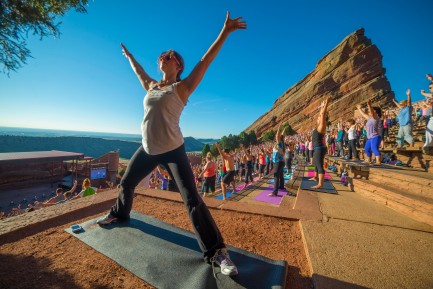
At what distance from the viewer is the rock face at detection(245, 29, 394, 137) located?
185ft

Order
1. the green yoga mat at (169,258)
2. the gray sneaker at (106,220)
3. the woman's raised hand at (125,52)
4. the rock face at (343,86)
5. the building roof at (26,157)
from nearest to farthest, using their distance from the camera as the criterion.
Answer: the green yoga mat at (169,258)
the gray sneaker at (106,220)
the woman's raised hand at (125,52)
the building roof at (26,157)
the rock face at (343,86)

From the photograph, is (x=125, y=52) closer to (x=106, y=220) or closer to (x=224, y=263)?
(x=106, y=220)

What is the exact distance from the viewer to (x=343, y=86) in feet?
209

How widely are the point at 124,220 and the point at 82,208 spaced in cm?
98

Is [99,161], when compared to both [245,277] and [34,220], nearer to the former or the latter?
[34,220]

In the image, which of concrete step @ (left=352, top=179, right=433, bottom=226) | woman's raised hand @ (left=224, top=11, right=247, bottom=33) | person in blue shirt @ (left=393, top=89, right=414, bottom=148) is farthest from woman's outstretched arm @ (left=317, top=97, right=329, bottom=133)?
woman's raised hand @ (left=224, top=11, right=247, bottom=33)

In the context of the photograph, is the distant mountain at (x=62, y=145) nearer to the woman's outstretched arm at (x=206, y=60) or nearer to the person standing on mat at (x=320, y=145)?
the person standing on mat at (x=320, y=145)

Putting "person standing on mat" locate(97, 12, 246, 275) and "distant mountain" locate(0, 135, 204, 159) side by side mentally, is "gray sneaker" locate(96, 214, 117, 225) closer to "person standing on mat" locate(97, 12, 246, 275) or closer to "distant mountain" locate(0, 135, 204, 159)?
"person standing on mat" locate(97, 12, 246, 275)

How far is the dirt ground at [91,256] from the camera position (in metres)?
1.54

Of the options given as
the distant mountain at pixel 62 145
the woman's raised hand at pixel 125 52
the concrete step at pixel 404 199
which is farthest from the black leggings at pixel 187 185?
the distant mountain at pixel 62 145

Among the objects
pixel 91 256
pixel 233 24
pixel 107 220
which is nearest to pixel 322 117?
pixel 233 24

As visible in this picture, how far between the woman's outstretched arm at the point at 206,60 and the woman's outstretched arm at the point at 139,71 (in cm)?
80

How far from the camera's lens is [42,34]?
185 inches

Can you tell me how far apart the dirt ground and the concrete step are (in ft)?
6.56
